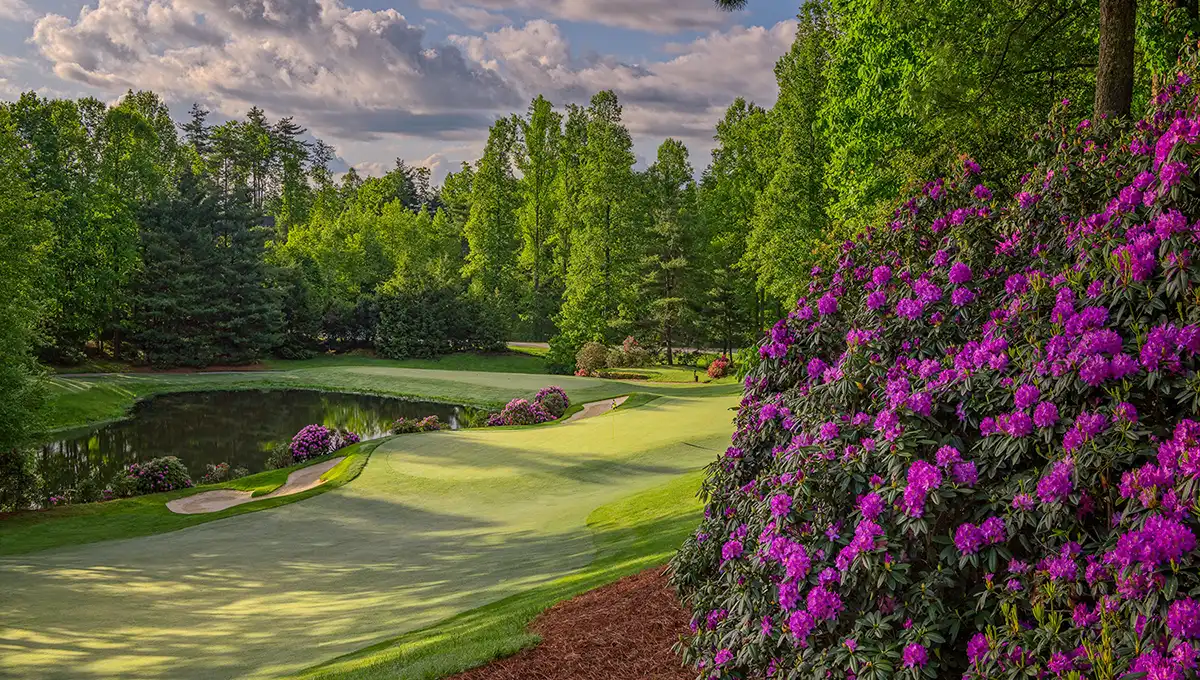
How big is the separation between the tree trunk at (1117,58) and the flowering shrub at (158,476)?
21.1 m

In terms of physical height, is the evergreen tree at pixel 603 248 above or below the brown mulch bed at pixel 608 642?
above

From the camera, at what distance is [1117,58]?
27.5 feet

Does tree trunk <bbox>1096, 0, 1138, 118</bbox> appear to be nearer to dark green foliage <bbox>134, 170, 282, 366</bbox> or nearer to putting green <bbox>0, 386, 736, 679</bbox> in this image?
putting green <bbox>0, 386, 736, 679</bbox>

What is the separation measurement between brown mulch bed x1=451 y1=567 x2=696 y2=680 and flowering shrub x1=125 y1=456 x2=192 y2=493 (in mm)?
16222

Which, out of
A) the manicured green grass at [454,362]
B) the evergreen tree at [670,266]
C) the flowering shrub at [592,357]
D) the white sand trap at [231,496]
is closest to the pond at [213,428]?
the white sand trap at [231,496]

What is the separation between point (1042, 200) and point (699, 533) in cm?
355

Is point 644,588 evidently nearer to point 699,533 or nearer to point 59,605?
point 699,533

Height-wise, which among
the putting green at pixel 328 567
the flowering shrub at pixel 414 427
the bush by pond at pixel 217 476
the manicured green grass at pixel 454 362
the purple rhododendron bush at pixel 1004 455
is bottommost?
the bush by pond at pixel 217 476

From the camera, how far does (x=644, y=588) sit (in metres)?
7.95

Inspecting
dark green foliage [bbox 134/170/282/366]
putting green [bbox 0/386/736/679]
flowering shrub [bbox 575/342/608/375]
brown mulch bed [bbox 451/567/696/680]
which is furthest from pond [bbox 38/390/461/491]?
brown mulch bed [bbox 451/567/696/680]

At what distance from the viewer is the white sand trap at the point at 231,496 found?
18219 mm

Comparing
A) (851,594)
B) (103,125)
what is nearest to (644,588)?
(851,594)

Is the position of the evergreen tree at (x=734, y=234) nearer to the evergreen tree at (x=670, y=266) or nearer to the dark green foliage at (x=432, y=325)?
the evergreen tree at (x=670, y=266)

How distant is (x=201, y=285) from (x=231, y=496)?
3183 cm
